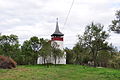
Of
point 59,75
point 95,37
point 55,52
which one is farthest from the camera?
point 55,52

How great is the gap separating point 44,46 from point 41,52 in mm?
2288

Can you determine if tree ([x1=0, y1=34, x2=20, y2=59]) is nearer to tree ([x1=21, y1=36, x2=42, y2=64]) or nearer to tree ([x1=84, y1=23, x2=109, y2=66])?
tree ([x1=21, y1=36, x2=42, y2=64])

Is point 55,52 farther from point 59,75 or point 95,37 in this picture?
point 59,75

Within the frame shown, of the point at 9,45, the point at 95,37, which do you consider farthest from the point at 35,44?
the point at 95,37

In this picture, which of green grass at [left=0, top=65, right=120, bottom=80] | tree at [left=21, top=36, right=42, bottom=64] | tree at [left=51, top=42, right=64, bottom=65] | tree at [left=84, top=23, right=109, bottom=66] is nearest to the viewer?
green grass at [left=0, top=65, right=120, bottom=80]

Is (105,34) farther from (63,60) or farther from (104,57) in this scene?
(63,60)

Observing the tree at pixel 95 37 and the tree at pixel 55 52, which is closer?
the tree at pixel 95 37

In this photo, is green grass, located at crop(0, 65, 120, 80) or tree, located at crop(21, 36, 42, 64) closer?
green grass, located at crop(0, 65, 120, 80)

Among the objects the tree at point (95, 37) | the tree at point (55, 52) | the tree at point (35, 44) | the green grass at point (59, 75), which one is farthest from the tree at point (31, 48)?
the green grass at point (59, 75)

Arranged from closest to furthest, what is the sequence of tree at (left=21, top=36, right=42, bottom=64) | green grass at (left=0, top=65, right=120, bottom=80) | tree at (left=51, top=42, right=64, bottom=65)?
green grass at (left=0, top=65, right=120, bottom=80) → tree at (left=51, top=42, right=64, bottom=65) → tree at (left=21, top=36, right=42, bottom=64)

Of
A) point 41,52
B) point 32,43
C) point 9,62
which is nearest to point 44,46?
point 41,52

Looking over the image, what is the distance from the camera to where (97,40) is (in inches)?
1726

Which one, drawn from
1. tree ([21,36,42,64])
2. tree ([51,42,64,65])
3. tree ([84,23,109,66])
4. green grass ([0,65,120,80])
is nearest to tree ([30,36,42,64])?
tree ([21,36,42,64])

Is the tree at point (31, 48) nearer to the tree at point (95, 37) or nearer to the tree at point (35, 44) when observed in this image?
the tree at point (35, 44)
